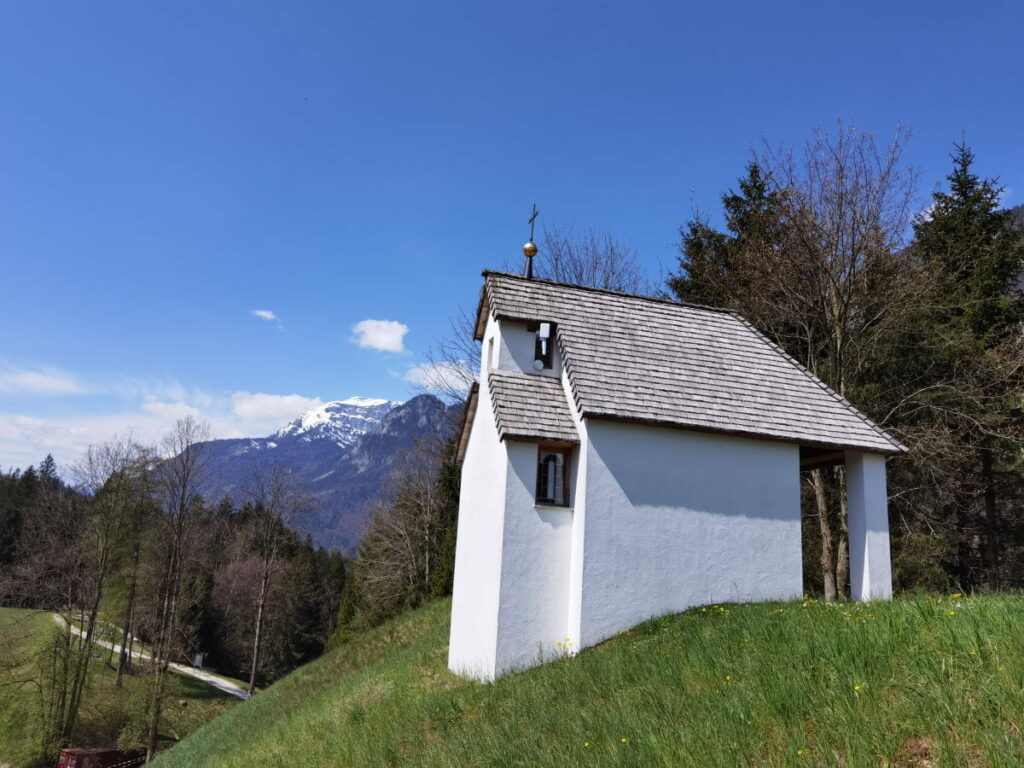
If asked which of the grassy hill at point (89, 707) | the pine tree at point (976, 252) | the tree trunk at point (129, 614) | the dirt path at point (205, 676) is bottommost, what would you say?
the dirt path at point (205, 676)

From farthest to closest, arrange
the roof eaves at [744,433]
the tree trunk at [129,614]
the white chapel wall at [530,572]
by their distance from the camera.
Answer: the tree trunk at [129,614], the roof eaves at [744,433], the white chapel wall at [530,572]

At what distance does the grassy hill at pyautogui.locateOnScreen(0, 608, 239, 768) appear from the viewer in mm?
27656

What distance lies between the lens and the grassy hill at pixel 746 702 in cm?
489

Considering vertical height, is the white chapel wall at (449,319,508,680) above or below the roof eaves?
below

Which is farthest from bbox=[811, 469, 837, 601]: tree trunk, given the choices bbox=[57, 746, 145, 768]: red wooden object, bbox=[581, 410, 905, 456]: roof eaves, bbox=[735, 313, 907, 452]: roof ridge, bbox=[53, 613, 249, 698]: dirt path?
bbox=[53, 613, 249, 698]: dirt path

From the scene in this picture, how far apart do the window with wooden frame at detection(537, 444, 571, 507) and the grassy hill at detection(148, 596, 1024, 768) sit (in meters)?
2.78

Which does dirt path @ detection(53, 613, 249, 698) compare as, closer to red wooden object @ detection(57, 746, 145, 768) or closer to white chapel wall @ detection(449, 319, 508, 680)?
red wooden object @ detection(57, 746, 145, 768)

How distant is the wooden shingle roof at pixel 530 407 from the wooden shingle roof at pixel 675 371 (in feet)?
0.54

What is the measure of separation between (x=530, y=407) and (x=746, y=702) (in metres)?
7.78

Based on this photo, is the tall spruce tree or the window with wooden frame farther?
the tall spruce tree

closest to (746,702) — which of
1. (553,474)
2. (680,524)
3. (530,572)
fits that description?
(530,572)

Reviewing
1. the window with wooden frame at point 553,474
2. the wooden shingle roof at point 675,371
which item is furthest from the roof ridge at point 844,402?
the window with wooden frame at point 553,474

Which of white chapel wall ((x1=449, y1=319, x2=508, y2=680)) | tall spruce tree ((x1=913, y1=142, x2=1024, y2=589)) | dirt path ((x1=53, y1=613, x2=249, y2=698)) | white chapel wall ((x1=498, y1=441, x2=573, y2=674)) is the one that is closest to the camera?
white chapel wall ((x1=498, y1=441, x2=573, y2=674))

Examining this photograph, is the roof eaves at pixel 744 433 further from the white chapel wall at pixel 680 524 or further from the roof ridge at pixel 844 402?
the roof ridge at pixel 844 402
